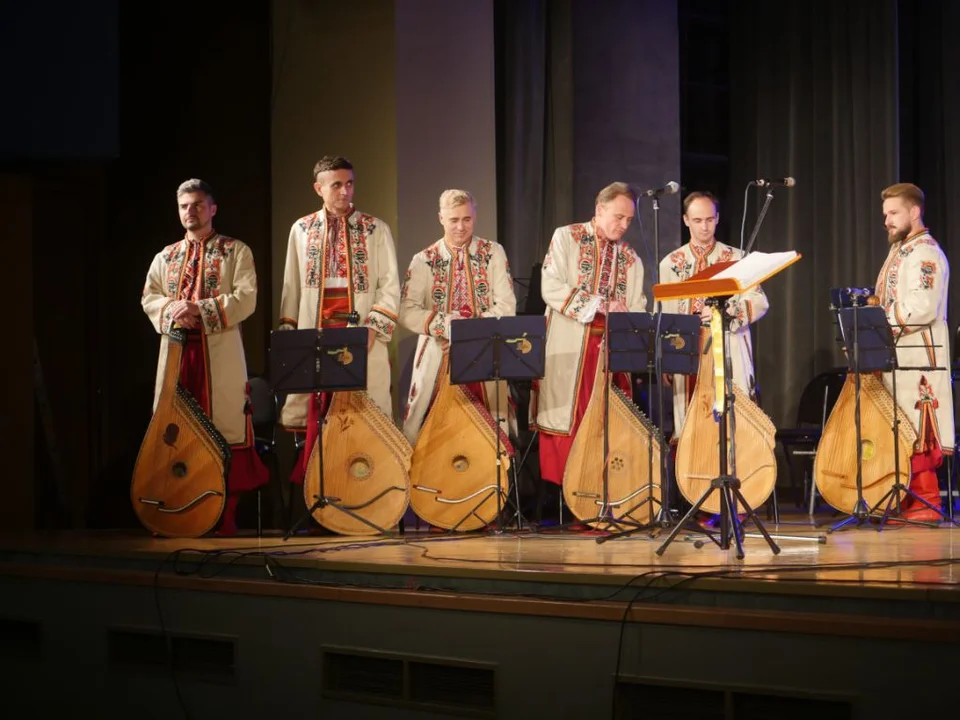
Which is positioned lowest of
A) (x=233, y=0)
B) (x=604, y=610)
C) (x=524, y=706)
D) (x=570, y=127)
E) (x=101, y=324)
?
(x=524, y=706)

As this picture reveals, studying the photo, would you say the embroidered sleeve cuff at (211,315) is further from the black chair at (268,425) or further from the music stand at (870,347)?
the music stand at (870,347)

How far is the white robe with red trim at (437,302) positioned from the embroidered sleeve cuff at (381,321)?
20 cm

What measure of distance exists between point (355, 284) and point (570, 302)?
1138 mm

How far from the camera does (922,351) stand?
6.59 m

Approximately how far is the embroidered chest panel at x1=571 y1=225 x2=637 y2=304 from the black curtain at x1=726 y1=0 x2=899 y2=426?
1750 mm

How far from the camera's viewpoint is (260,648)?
4668 millimetres

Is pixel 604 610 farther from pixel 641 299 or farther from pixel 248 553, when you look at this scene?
pixel 641 299

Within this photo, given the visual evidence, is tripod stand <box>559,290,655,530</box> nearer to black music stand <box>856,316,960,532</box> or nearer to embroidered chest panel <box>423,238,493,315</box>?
embroidered chest panel <box>423,238,493,315</box>

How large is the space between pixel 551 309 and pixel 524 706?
3.02 metres

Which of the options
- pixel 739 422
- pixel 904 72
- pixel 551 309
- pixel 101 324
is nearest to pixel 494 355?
pixel 551 309

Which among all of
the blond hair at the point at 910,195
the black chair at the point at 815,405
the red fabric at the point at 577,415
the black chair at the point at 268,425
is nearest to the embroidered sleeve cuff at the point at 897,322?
the blond hair at the point at 910,195

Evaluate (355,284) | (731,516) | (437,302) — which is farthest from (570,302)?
(731,516)

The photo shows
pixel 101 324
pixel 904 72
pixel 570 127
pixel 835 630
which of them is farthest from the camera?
pixel 904 72

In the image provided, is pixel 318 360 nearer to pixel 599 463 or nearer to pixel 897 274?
pixel 599 463
